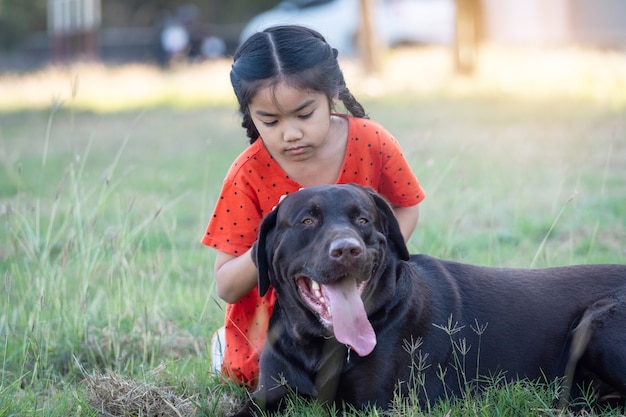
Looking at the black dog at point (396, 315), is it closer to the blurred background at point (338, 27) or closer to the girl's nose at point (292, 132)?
the girl's nose at point (292, 132)

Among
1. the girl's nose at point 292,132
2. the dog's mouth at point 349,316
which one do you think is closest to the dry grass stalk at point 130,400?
the dog's mouth at point 349,316

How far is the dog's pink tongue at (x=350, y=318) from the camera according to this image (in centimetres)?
332

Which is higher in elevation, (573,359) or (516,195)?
(573,359)

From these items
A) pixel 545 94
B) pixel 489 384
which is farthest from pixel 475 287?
pixel 545 94

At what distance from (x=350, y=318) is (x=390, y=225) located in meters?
0.53

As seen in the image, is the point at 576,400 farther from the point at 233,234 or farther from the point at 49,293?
the point at 49,293

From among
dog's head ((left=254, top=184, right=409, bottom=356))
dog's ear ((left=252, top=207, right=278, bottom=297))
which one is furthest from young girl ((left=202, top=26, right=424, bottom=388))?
dog's head ((left=254, top=184, right=409, bottom=356))

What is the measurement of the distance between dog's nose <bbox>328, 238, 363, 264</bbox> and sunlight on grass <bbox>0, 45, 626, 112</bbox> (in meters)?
9.70

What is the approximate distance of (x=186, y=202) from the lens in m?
9.15

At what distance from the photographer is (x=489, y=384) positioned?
3.71 meters

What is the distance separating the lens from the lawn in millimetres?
4363

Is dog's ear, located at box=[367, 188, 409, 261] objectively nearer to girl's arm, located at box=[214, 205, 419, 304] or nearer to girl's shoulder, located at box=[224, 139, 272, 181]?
girl's arm, located at box=[214, 205, 419, 304]

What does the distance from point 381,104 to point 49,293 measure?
410 inches

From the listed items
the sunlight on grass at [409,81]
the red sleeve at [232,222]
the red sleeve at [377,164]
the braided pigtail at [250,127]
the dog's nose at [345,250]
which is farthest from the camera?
the sunlight on grass at [409,81]
